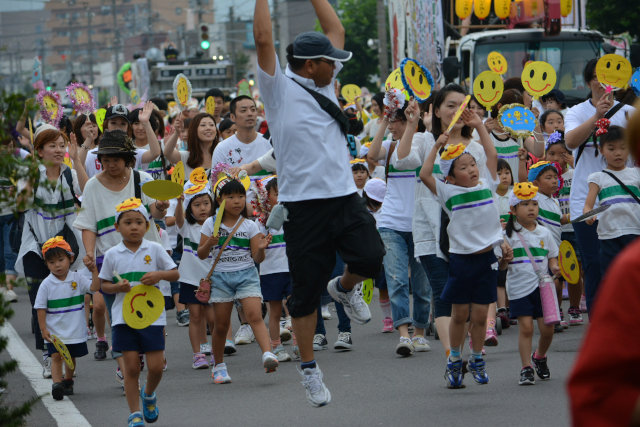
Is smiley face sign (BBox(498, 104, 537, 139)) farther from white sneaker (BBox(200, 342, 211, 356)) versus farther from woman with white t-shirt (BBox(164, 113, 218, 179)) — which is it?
white sneaker (BBox(200, 342, 211, 356))

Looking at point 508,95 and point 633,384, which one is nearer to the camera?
point 633,384

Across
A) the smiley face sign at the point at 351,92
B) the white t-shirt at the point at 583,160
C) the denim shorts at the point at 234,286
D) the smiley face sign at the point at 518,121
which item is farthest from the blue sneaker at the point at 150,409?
the smiley face sign at the point at 351,92

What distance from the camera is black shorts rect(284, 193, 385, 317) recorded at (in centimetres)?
661

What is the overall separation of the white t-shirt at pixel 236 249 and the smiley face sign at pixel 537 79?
5.35 meters

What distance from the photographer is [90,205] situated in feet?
27.9

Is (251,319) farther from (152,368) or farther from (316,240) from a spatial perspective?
(316,240)

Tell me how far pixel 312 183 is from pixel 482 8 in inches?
551

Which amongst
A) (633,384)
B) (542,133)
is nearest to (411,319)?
(542,133)

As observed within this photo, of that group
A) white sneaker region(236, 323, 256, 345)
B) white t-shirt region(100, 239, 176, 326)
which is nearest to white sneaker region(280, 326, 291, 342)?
white sneaker region(236, 323, 256, 345)

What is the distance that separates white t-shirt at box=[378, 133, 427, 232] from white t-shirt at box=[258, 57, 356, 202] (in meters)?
2.95

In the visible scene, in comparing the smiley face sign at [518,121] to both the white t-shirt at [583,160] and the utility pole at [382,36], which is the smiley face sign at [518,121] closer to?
the white t-shirt at [583,160]

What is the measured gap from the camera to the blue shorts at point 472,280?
7.52 m

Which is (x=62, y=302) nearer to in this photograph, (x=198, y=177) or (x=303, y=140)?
A: (x=198, y=177)

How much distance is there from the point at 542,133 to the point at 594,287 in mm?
4026
